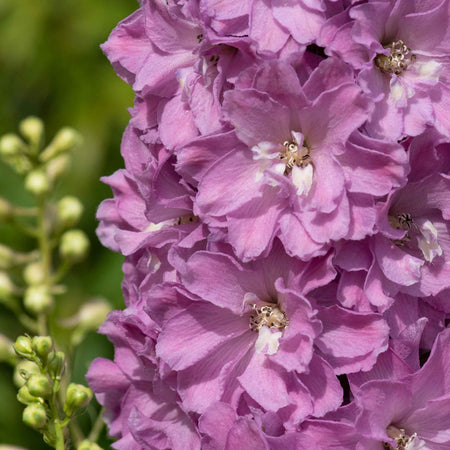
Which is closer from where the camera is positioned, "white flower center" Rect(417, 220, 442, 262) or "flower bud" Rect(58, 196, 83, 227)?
"white flower center" Rect(417, 220, 442, 262)

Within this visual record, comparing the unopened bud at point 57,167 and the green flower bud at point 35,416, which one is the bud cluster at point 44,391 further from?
the unopened bud at point 57,167

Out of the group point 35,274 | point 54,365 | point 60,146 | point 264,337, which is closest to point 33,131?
point 60,146

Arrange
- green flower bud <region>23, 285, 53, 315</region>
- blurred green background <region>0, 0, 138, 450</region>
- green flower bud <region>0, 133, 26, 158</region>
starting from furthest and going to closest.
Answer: blurred green background <region>0, 0, 138, 450</region>
green flower bud <region>0, 133, 26, 158</region>
green flower bud <region>23, 285, 53, 315</region>

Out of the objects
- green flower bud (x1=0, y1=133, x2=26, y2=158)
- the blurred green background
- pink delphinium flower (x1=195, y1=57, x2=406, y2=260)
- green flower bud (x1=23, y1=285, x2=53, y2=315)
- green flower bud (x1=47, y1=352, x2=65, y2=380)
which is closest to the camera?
pink delphinium flower (x1=195, y1=57, x2=406, y2=260)

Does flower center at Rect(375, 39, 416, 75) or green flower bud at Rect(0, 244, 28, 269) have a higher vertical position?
flower center at Rect(375, 39, 416, 75)

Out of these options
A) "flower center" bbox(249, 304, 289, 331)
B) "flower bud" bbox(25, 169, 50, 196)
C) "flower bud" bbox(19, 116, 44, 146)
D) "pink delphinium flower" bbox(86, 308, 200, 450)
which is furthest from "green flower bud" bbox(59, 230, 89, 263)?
"flower center" bbox(249, 304, 289, 331)

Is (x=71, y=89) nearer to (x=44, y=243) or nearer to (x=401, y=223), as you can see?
(x=44, y=243)

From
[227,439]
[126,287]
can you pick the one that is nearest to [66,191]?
[126,287]

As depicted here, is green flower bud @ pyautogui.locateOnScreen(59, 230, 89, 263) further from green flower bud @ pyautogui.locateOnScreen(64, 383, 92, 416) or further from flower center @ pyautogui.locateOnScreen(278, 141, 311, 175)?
flower center @ pyautogui.locateOnScreen(278, 141, 311, 175)

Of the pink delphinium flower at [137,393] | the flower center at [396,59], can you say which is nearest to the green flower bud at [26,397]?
the pink delphinium flower at [137,393]
